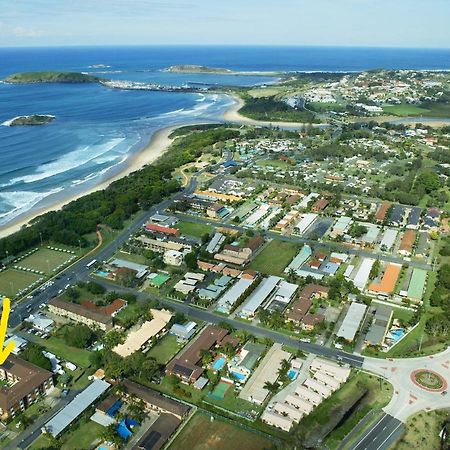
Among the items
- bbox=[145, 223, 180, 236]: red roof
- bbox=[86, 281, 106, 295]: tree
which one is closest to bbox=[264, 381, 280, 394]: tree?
bbox=[86, 281, 106, 295]: tree

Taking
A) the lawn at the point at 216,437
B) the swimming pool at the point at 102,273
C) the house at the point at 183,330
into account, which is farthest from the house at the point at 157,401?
the swimming pool at the point at 102,273

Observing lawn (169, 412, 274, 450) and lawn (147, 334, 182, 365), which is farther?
lawn (147, 334, 182, 365)

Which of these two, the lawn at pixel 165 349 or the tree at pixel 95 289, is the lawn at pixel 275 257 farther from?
the tree at pixel 95 289

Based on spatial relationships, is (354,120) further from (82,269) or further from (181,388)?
(181,388)

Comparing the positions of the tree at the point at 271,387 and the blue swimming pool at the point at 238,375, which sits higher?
the tree at the point at 271,387

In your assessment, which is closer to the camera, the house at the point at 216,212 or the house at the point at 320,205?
the house at the point at 216,212

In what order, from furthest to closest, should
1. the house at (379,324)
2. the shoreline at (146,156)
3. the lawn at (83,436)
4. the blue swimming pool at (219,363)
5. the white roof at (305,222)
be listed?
the shoreline at (146,156) < the white roof at (305,222) < the house at (379,324) < the blue swimming pool at (219,363) < the lawn at (83,436)

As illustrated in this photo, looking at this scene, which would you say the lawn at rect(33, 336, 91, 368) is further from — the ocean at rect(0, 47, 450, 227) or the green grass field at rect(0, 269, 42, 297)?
the ocean at rect(0, 47, 450, 227)
